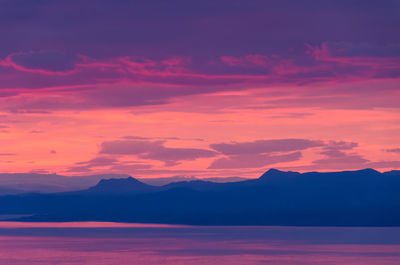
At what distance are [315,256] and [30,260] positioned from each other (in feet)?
142

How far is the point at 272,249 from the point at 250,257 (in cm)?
2358

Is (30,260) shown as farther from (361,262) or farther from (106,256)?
(361,262)

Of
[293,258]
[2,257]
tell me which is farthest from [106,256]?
[293,258]

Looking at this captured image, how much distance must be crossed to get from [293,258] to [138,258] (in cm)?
2327

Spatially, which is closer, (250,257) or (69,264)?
(69,264)

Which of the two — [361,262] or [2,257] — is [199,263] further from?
[2,257]

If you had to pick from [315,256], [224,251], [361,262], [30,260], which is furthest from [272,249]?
[30,260]

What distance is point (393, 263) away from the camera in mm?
104125

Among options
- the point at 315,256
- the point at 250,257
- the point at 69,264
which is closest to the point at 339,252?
the point at 315,256

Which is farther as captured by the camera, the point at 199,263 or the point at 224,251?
the point at 224,251

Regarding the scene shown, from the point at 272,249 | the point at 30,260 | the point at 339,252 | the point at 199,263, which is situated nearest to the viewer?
the point at 199,263

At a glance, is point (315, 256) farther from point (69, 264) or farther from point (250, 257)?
point (69, 264)

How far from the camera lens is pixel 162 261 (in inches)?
4215

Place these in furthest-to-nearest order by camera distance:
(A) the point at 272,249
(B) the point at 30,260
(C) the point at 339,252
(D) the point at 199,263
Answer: (A) the point at 272,249
(C) the point at 339,252
(B) the point at 30,260
(D) the point at 199,263
